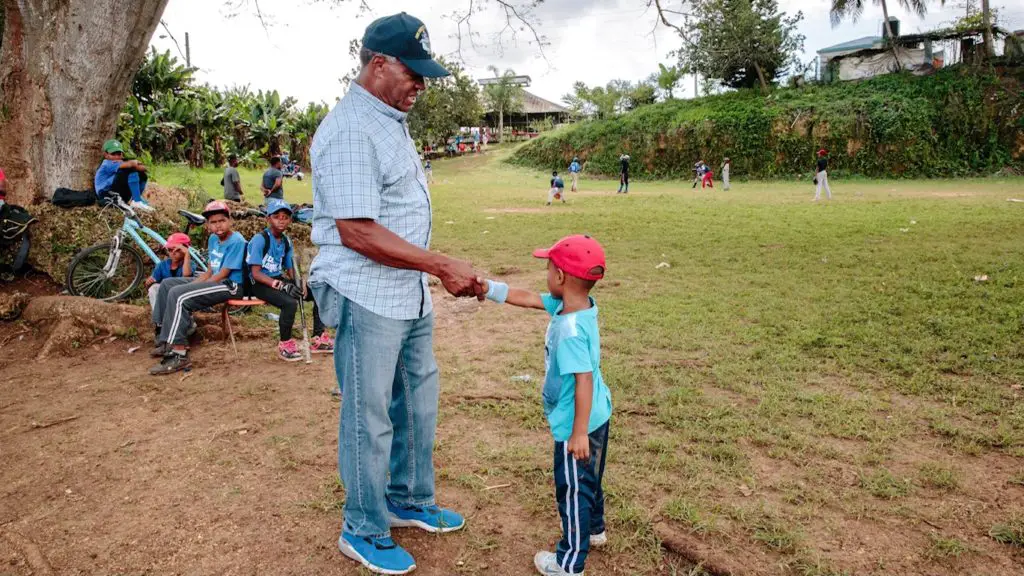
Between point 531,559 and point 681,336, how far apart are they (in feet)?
11.6

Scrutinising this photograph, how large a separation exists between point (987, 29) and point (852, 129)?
7.17m

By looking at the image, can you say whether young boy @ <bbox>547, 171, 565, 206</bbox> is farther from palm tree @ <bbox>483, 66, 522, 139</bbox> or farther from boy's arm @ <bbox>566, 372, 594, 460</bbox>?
palm tree @ <bbox>483, 66, 522, 139</bbox>

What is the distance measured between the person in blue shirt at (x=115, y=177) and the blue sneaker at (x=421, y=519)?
5.80 m

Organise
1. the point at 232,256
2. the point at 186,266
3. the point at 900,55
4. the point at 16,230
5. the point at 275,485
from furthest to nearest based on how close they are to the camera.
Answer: the point at 900,55, the point at 16,230, the point at 186,266, the point at 232,256, the point at 275,485

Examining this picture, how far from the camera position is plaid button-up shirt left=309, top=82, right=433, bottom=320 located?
7.61 ft

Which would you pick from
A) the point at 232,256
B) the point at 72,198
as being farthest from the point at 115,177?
the point at 232,256

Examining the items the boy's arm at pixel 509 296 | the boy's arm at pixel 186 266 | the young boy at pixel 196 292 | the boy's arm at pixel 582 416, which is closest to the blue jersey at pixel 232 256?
the young boy at pixel 196 292

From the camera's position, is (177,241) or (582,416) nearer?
(582,416)

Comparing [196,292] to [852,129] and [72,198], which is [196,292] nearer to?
[72,198]

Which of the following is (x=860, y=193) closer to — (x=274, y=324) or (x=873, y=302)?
(x=873, y=302)

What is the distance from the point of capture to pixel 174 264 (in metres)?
6.15

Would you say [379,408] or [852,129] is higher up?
[852,129]

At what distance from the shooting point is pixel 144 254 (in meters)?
7.27

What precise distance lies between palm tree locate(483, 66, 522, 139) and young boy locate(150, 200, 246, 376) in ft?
163
